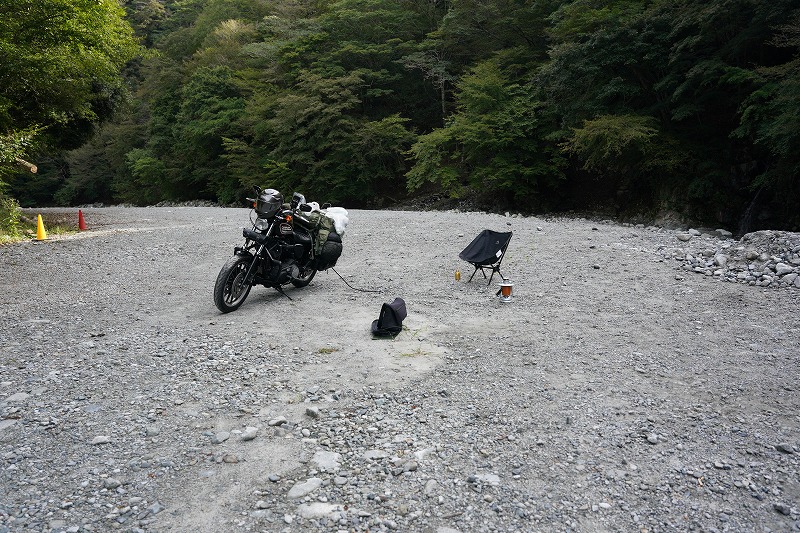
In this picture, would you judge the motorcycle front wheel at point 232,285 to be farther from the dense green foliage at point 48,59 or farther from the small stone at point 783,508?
the dense green foliage at point 48,59

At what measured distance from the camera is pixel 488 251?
20.7 ft

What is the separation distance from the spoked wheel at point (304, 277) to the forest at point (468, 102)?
7025 mm

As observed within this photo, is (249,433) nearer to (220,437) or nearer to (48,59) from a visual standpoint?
(220,437)

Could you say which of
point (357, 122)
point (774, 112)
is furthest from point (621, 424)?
point (357, 122)

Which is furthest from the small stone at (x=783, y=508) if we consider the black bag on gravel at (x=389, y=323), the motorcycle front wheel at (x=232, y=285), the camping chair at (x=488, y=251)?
the motorcycle front wheel at (x=232, y=285)

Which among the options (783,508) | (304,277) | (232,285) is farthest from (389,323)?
(783,508)

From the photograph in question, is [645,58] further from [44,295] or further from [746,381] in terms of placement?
[44,295]

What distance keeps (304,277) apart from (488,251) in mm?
2189

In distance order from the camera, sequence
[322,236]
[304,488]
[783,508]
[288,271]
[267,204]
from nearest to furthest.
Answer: [783,508]
[304,488]
[267,204]
[288,271]
[322,236]

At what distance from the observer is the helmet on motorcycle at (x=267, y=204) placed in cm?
549

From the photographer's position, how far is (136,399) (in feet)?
11.0

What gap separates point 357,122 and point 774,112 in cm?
1456

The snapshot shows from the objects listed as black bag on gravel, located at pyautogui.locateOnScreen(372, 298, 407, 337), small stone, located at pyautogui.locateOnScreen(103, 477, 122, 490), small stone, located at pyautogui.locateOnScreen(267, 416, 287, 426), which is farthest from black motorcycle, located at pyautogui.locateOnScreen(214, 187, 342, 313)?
small stone, located at pyautogui.locateOnScreen(103, 477, 122, 490)

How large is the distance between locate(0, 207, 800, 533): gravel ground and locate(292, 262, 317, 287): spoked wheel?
0.41 feet
